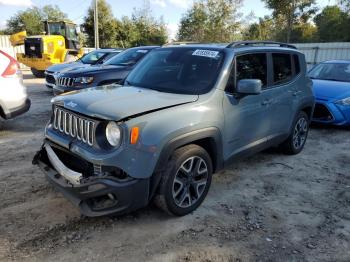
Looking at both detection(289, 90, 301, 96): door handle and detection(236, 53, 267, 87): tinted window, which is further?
detection(289, 90, 301, 96): door handle

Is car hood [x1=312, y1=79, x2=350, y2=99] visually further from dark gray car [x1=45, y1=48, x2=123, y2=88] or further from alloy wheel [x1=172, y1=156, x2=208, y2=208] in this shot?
dark gray car [x1=45, y1=48, x2=123, y2=88]

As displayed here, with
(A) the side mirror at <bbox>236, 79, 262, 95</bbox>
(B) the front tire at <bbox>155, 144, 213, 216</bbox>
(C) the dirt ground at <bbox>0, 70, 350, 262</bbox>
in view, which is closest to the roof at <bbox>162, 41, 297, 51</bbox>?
(A) the side mirror at <bbox>236, 79, 262, 95</bbox>

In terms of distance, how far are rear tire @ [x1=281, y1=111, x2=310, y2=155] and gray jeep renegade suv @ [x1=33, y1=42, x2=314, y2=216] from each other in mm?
641

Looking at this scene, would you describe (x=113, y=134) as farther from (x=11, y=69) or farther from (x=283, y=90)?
(x=11, y=69)

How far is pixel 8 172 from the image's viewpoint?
457 centimetres

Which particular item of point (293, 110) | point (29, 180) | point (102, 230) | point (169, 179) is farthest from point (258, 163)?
point (29, 180)

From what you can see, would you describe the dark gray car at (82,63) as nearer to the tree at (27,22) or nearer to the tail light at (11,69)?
the tail light at (11,69)

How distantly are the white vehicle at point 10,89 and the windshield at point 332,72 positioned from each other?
21.8 ft

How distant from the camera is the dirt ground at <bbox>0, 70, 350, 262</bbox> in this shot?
9.86ft

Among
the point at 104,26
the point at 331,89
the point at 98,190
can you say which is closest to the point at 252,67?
the point at 98,190

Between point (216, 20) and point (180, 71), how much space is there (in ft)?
100

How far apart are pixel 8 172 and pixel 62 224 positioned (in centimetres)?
169

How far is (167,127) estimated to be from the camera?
125 inches

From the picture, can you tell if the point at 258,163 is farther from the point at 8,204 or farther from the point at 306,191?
the point at 8,204
